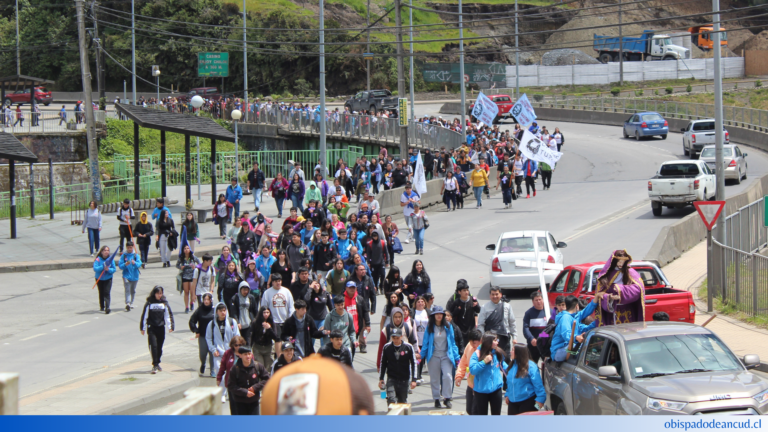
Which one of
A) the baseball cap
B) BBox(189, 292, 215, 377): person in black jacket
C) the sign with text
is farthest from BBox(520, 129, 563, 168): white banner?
the baseball cap

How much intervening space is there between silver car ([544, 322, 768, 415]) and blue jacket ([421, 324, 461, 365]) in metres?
2.06

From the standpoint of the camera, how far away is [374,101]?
6034cm

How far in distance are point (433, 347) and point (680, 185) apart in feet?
59.9

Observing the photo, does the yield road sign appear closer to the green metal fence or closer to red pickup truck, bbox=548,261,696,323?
red pickup truck, bbox=548,261,696,323

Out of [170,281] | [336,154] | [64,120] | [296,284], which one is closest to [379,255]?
[296,284]

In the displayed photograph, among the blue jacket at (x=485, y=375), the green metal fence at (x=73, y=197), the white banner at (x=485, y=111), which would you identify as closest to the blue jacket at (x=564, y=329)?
the blue jacket at (x=485, y=375)

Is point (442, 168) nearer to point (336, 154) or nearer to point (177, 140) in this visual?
point (336, 154)

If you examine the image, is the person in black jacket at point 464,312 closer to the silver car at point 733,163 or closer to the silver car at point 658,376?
the silver car at point 658,376

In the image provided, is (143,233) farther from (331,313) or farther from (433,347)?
(433,347)

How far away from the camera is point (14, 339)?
51.9 feet

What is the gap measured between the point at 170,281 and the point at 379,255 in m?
A: 5.99

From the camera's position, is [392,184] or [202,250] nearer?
[202,250]

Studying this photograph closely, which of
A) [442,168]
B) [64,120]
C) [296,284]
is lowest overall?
[296,284]

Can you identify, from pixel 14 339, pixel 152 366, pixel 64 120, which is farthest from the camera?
pixel 64 120
